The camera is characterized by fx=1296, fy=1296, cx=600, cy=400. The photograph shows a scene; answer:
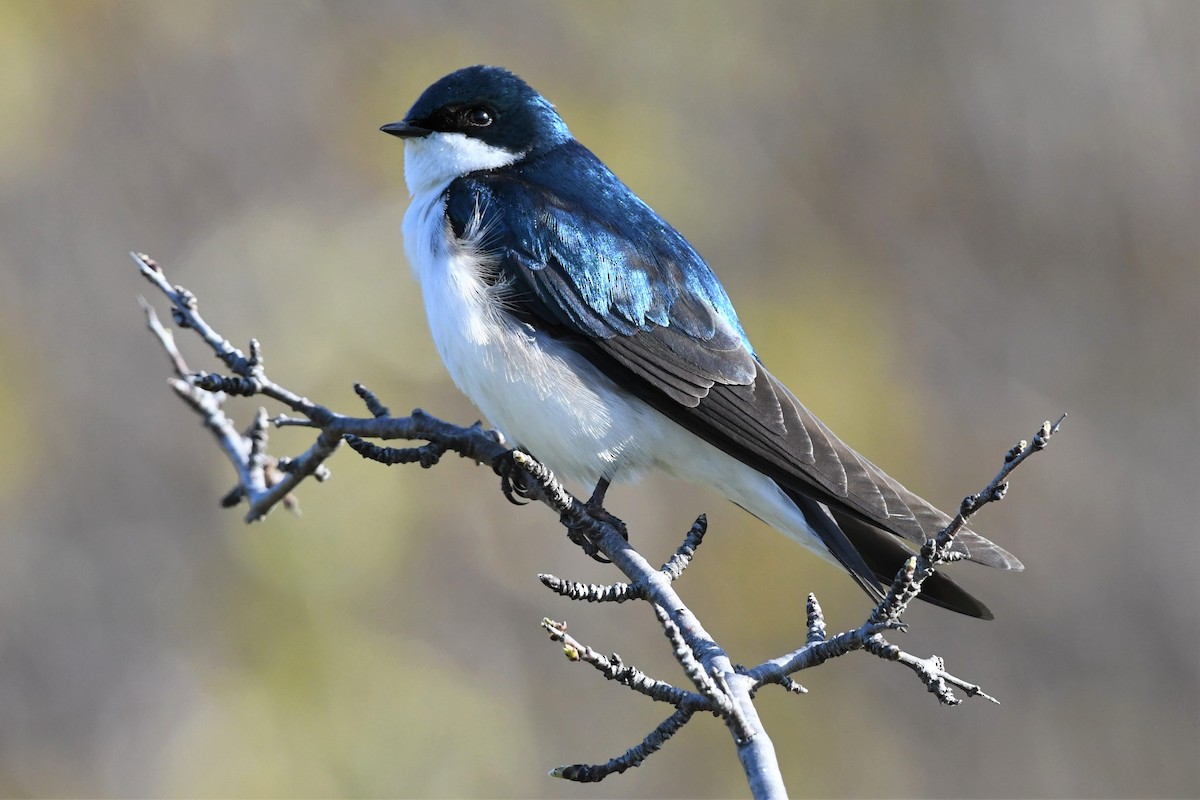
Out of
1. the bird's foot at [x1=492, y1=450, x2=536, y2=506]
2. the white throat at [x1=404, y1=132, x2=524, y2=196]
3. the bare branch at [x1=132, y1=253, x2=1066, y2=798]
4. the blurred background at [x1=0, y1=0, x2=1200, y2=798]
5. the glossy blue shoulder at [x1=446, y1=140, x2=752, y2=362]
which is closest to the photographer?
the bare branch at [x1=132, y1=253, x2=1066, y2=798]

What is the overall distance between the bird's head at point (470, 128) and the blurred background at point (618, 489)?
2.07 m

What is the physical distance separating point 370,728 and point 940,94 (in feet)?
14.2

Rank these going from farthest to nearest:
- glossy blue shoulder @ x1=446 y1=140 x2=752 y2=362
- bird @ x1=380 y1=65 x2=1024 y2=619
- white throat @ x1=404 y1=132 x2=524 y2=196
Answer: white throat @ x1=404 y1=132 x2=524 y2=196 → glossy blue shoulder @ x1=446 y1=140 x2=752 y2=362 → bird @ x1=380 y1=65 x2=1024 y2=619

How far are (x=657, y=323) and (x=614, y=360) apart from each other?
0.14 metres

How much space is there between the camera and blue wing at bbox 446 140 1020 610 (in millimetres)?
2654

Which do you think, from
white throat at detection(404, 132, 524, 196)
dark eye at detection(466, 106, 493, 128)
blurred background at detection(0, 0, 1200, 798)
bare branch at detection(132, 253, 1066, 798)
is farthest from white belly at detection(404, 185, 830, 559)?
blurred background at detection(0, 0, 1200, 798)

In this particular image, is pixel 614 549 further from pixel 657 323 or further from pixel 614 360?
pixel 657 323

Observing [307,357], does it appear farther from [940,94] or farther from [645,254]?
[940,94]

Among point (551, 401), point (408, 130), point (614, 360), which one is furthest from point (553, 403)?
point (408, 130)

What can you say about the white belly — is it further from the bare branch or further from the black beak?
the black beak

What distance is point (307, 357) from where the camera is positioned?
5.38m

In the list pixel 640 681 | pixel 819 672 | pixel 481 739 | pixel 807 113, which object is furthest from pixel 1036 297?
pixel 640 681

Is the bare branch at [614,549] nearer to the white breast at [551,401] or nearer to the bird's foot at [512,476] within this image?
the bird's foot at [512,476]

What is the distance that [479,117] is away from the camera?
3299 millimetres
